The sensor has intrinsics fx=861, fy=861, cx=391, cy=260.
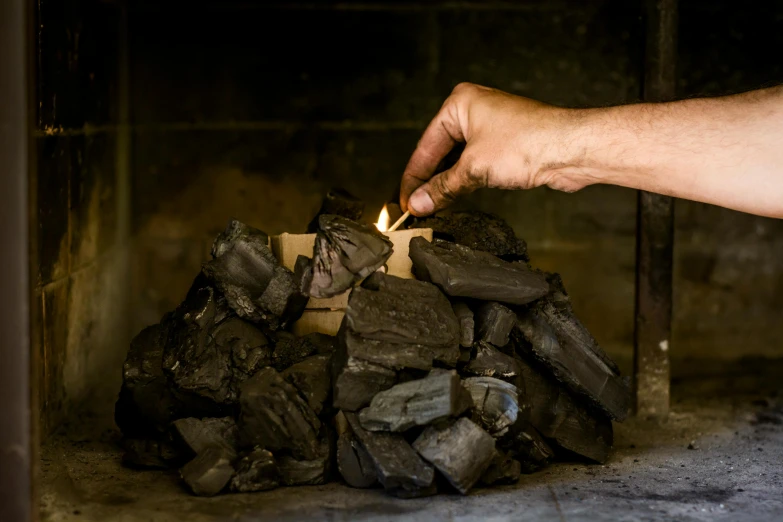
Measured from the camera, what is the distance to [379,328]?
2.37 metres

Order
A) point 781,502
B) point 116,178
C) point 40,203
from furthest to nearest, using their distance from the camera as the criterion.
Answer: point 116,178, point 40,203, point 781,502

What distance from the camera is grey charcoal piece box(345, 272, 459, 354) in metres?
2.37

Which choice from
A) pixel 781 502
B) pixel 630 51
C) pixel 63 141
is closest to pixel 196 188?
pixel 63 141

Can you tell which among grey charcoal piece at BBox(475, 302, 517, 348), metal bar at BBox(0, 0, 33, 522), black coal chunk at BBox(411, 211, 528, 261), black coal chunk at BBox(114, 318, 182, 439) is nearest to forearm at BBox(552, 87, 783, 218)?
black coal chunk at BBox(411, 211, 528, 261)

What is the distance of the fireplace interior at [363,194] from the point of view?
2.75 meters

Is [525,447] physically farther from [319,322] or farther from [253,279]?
[253,279]

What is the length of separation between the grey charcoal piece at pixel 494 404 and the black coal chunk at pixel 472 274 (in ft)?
0.91

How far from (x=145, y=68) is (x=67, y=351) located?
4.56ft

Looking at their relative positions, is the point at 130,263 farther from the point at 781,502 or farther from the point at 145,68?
the point at 781,502

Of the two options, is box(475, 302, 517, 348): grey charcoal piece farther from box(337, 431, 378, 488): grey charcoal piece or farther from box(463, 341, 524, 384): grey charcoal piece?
box(337, 431, 378, 488): grey charcoal piece

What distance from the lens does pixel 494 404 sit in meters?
2.45

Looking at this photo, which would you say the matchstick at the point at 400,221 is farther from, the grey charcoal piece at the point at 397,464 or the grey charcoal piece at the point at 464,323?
the grey charcoal piece at the point at 397,464

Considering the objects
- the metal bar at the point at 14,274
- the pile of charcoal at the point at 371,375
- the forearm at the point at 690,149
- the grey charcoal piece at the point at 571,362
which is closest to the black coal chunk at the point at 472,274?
the pile of charcoal at the point at 371,375

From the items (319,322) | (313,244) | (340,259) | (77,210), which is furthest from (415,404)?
(77,210)
